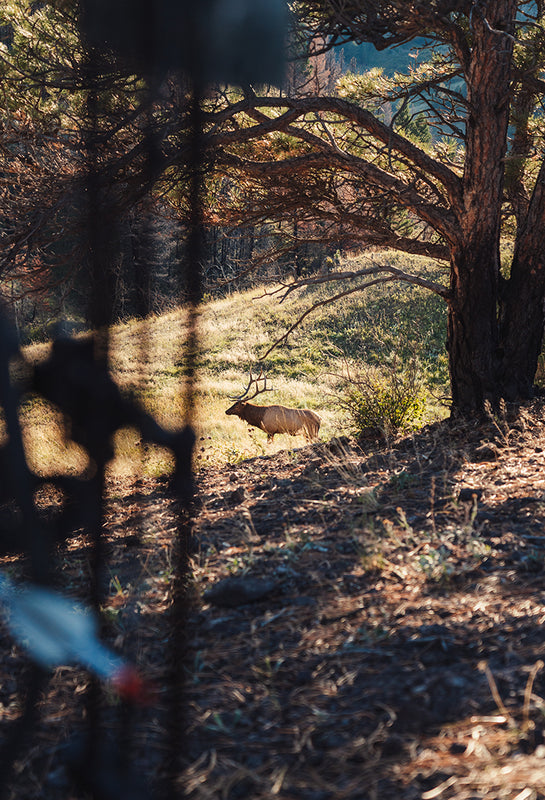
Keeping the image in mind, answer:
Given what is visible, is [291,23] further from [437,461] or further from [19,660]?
[19,660]

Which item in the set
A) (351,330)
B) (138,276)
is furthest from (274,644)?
(138,276)

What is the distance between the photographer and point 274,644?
2.41 metres

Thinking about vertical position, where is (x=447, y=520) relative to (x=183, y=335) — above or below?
above

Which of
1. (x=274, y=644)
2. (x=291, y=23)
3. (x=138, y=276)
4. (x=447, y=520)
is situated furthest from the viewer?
(x=138, y=276)

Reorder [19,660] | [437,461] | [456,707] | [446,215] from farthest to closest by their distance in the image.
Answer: [446,215], [437,461], [19,660], [456,707]

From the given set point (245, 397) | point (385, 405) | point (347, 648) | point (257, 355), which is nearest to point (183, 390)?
point (257, 355)

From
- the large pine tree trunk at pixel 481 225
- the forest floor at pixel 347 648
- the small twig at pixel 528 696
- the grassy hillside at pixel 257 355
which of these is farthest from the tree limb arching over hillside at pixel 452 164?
the small twig at pixel 528 696

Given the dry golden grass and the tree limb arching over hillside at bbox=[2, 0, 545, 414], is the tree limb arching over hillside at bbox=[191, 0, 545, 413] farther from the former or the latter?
the dry golden grass

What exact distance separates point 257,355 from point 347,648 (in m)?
15.5

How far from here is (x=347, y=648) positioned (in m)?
2.30

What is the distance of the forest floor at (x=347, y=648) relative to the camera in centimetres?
175

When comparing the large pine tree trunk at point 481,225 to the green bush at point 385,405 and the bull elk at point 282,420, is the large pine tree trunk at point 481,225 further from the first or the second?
the bull elk at point 282,420

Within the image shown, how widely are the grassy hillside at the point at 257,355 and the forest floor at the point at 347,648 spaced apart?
433cm

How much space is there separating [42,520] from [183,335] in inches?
628
